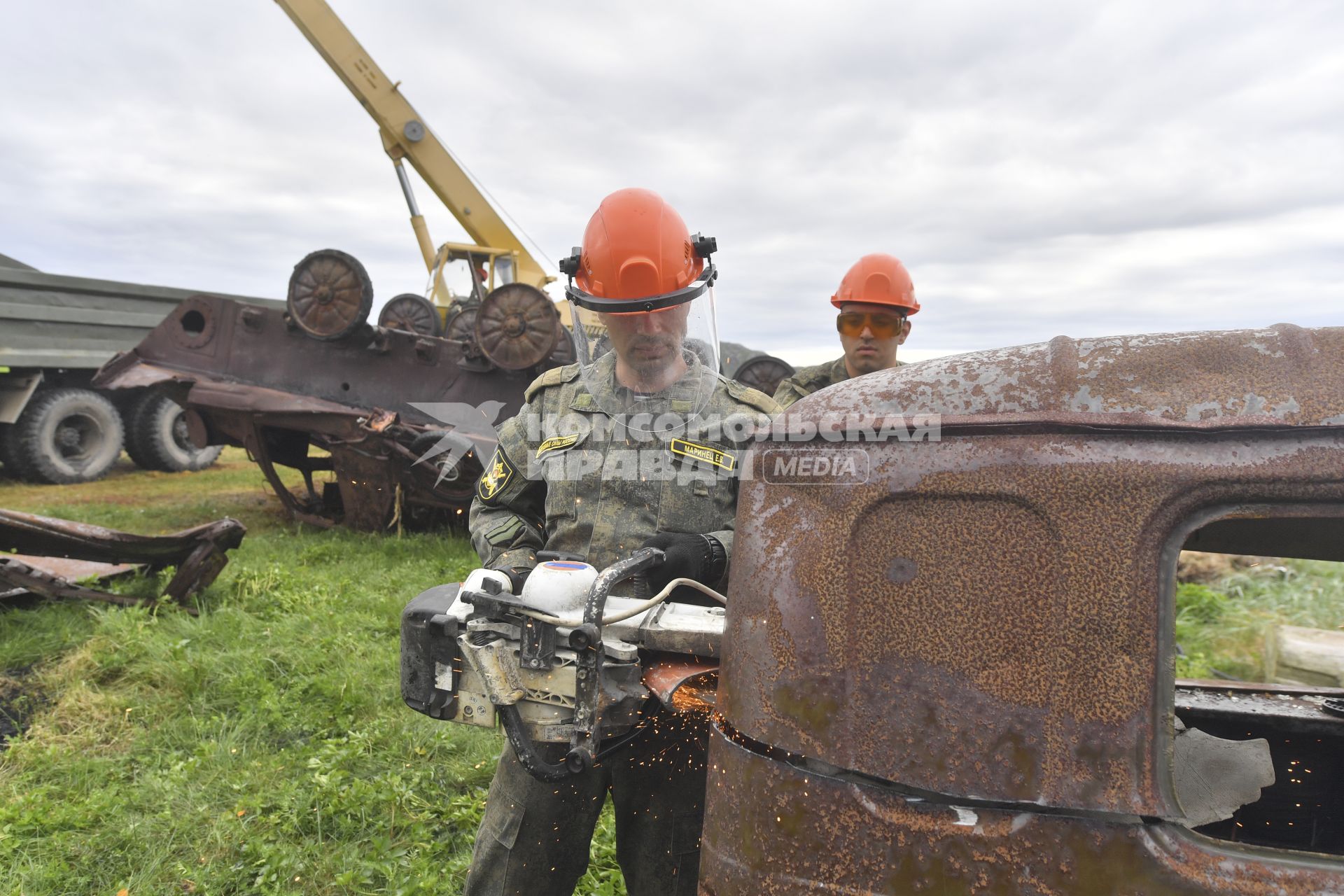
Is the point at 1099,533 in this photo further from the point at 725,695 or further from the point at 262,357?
the point at 262,357

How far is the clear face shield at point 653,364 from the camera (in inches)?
80.2

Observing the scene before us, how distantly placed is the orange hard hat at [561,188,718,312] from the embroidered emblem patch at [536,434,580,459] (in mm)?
319

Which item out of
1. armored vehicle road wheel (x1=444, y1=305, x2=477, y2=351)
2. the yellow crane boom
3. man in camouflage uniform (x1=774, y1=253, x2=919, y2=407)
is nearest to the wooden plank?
man in camouflage uniform (x1=774, y1=253, x2=919, y2=407)

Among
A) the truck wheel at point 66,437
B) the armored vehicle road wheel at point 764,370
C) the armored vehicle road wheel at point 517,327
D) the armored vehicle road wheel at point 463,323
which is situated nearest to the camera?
the armored vehicle road wheel at point 517,327

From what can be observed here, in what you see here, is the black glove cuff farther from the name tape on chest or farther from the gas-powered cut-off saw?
the name tape on chest

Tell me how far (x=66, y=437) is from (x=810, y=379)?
9659mm

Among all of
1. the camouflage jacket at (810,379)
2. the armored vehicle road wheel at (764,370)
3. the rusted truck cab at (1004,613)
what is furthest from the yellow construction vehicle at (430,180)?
the rusted truck cab at (1004,613)

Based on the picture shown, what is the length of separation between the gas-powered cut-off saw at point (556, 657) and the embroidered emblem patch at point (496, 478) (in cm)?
76

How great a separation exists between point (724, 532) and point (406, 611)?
762 millimetres

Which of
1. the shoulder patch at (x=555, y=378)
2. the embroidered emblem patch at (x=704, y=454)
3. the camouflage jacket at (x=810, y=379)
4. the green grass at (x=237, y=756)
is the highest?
the camouflage jacket at (x=810, y=379)

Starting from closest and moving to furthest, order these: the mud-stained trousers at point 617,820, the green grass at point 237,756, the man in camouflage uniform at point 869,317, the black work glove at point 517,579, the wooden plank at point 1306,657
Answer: the black work glove at point 517,579 < the mud-stained trousers at point 617,820 < the green grass at point 237,756 < the wooden plank at point 1306,657 < the man in camouflage uniform at point 869,317

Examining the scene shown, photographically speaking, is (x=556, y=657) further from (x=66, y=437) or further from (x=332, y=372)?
(x=66, y=437)

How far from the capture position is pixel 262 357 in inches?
291

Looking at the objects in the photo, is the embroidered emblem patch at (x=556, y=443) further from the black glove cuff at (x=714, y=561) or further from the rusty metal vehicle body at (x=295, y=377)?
the rusty metal vehicle body at (x=295, y=377)
